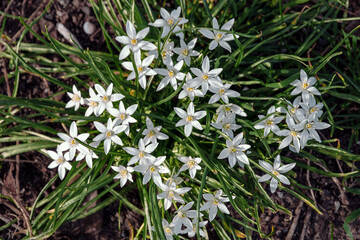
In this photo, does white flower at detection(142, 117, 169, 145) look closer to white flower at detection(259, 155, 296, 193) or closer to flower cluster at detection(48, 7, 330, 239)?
flower cluster at detection(48, 7, 330, 239)

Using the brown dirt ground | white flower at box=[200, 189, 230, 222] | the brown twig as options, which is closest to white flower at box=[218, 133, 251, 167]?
white flower at box=[200, 189, 230, 222]

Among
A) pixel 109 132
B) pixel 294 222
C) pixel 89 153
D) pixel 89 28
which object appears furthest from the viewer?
pixel 89 28

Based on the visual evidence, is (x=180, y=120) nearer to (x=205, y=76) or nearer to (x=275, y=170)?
(x=205, y=76)

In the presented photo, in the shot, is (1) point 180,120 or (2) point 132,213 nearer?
(1) point 180,120

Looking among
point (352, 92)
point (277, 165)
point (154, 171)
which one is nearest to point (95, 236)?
point (154, 171)

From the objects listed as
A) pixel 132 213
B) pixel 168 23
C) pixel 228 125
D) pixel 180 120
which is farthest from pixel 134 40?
pixel 132 213

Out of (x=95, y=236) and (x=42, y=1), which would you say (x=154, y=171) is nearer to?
(x=95, y=236)
